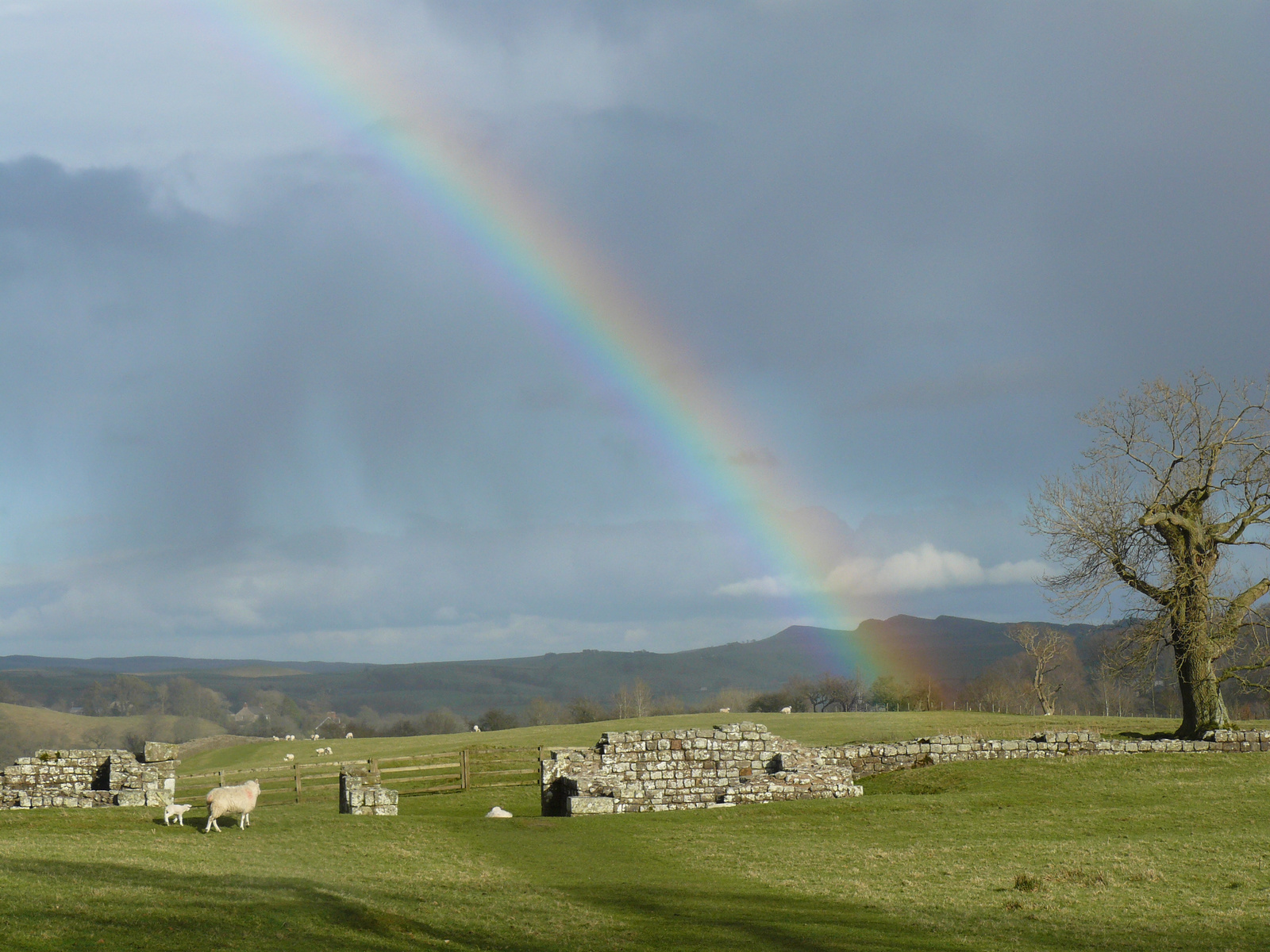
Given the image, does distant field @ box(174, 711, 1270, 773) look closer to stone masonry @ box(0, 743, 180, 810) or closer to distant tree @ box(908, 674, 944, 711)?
stone masonry @ box(0, 743, 180, 810)

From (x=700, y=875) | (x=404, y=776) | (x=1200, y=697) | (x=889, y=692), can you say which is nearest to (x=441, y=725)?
(x=889, y=692)

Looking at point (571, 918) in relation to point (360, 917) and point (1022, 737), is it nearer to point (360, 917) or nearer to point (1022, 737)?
point (360, 917)

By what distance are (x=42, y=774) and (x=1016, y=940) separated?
26836 millimetres

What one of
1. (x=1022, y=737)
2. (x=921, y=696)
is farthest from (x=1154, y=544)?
(x=921, y=696)

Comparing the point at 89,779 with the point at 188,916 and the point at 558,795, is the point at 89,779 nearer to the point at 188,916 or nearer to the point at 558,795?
the point at 558,795

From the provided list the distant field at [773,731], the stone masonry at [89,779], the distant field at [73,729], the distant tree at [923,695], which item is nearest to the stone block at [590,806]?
the stone masonry at [89,779]

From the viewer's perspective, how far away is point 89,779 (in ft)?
93.5

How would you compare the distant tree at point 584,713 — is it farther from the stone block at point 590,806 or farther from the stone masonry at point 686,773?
the stone block at point 590,806

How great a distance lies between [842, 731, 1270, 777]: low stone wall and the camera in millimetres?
28656

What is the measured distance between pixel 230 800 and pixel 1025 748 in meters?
21.3

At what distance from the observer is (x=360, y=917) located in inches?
424

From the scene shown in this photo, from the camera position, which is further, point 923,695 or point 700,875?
point 923,695

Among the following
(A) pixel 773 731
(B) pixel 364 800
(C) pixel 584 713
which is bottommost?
(C) pixel 584 713

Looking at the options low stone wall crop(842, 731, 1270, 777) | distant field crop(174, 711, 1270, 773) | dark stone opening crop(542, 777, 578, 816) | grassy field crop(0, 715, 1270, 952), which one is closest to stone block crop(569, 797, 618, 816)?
dark stone opening crop(542, 777, 578, 816)
